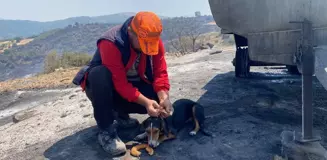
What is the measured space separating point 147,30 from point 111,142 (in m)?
1.10

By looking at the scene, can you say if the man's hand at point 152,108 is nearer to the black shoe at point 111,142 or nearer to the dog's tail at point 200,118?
the black shoe at point 111,142

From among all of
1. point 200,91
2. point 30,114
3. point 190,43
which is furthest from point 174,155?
point 190,43

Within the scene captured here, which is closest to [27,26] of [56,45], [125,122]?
[56,45]

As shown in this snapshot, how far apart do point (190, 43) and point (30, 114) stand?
16.5 meters

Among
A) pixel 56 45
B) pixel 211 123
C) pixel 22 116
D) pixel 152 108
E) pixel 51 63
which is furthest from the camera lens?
pixel 56 45

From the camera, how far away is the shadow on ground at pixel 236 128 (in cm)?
321

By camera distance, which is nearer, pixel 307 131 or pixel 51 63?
pixel 307 131

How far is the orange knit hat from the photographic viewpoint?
2.86 meters

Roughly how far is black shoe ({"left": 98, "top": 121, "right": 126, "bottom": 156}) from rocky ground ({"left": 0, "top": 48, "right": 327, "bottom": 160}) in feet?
0.30

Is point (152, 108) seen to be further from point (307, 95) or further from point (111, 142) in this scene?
point (307, 95)

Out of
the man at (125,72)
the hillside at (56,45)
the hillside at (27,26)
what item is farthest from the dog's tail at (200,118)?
the hillside at (27,26)

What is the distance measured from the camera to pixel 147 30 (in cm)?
285

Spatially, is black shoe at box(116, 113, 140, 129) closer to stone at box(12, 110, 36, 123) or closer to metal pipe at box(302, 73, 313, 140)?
metal pipe at box(302, 73, 313, 140)

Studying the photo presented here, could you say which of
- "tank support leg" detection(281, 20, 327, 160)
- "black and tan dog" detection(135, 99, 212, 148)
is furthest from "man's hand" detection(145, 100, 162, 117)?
"tank support leg" detection(281, 20, 327, 160)
